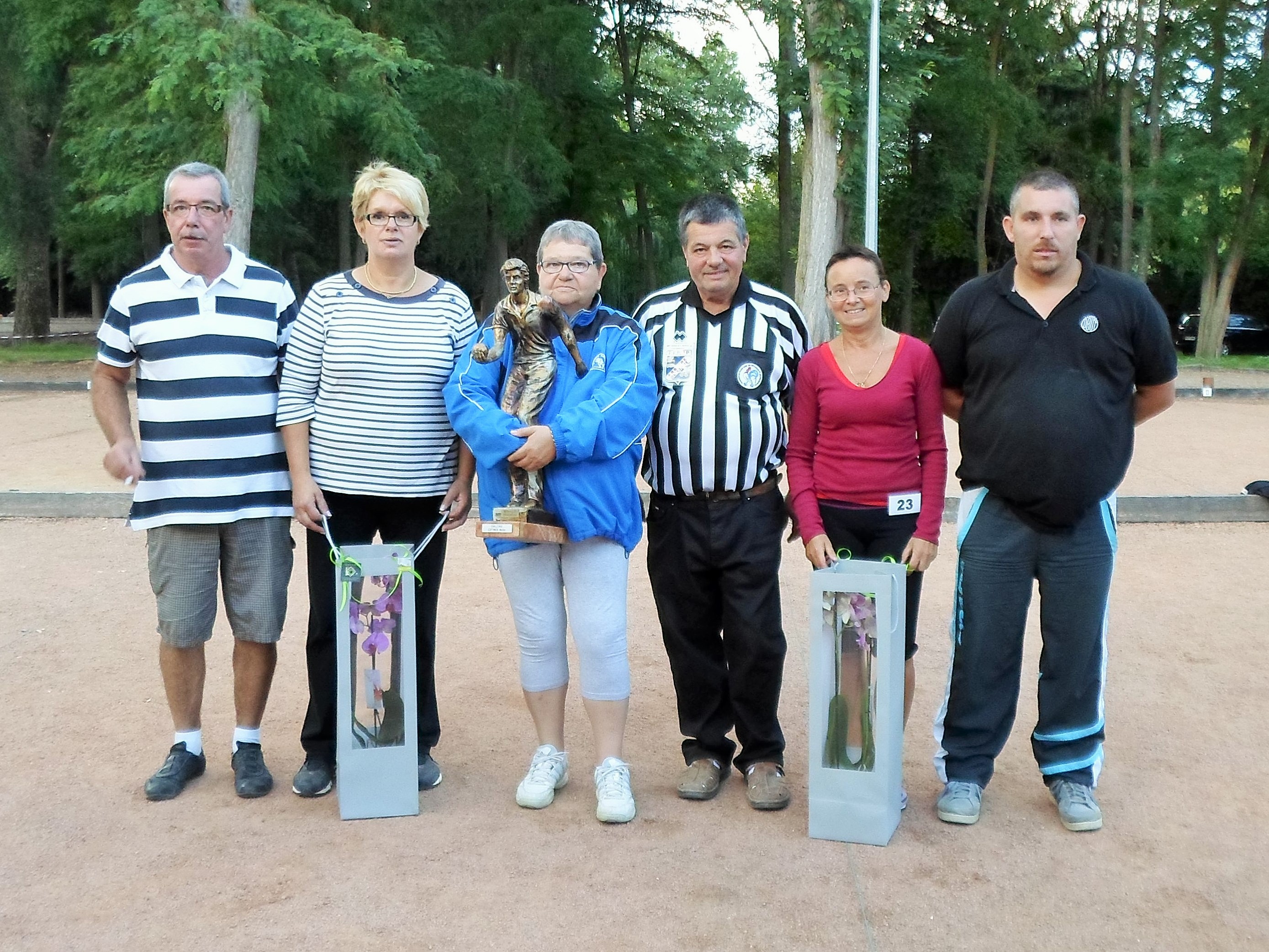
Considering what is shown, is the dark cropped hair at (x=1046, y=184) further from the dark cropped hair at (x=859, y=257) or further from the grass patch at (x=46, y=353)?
the grass patch at (x=46, y=353)

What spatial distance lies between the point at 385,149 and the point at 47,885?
1676 cm

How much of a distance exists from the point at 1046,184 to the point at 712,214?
1.00 meters

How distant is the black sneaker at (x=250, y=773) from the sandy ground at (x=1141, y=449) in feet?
17.2

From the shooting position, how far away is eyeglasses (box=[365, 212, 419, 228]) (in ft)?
12.5

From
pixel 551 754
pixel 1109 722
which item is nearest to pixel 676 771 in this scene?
pixel 551 754

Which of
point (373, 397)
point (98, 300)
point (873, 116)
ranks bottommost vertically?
point (373, 397)

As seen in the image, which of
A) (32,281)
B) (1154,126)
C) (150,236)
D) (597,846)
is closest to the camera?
(597,846)

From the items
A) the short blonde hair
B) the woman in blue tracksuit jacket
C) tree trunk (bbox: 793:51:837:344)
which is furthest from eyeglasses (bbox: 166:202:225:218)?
tree trunk (bbox: 793:51:837:344)

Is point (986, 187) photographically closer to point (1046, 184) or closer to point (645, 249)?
point (645, 249)

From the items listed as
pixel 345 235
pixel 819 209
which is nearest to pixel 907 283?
pixel 345 235

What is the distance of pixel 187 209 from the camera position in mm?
3812

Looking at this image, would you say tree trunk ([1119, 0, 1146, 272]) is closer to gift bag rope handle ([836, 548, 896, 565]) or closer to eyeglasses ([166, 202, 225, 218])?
gift bag rope handle ([836, 548, 896, 565])

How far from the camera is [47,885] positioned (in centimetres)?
336

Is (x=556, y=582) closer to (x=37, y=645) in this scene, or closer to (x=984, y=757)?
(x=984, y=757)
